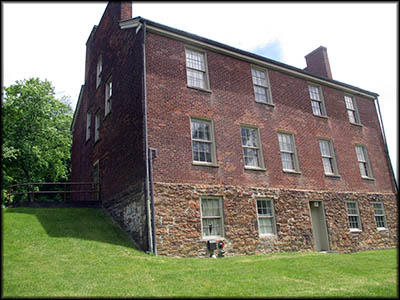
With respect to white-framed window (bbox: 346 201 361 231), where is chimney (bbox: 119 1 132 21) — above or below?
above

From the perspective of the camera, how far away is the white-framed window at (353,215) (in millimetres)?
16811

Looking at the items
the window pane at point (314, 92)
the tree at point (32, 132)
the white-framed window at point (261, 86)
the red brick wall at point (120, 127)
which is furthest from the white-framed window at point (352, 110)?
the tree at point (32, 132)

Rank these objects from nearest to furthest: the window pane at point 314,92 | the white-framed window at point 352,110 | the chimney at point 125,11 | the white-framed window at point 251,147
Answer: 1. the white-framed window at point 251,147
2. the chimney at point 125,11
3. the window pane at point 314,92
4. the white-framed window at point 352,110

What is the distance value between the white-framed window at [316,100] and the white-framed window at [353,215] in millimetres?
5102

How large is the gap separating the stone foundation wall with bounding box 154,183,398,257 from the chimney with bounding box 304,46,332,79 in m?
8.33

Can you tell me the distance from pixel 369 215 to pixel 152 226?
12510 millimetres

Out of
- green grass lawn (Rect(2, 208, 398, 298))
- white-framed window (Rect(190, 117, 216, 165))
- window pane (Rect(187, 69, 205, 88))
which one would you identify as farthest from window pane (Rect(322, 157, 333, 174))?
window pane (Rect(187, 69, 205, 88))

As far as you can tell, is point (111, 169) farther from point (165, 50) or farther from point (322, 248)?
point (322, 248)

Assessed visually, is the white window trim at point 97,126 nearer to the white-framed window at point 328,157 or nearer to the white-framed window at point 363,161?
the white-framed window at point 328,157

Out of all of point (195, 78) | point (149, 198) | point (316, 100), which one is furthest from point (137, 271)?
point (316, 100)

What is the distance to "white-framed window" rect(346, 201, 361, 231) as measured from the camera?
16.8 metres

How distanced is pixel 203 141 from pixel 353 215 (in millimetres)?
9357

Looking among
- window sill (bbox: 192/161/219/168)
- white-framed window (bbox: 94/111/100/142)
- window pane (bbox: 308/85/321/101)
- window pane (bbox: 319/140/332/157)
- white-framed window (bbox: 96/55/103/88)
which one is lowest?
window sill (bbox: 192/161/219/168)

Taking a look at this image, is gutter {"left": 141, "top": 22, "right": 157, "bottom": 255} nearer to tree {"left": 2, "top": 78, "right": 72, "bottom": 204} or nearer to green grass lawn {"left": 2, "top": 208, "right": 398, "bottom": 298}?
green grass lawn {"left": 2, "top": 208, "right": 398, "bottom": 298}
